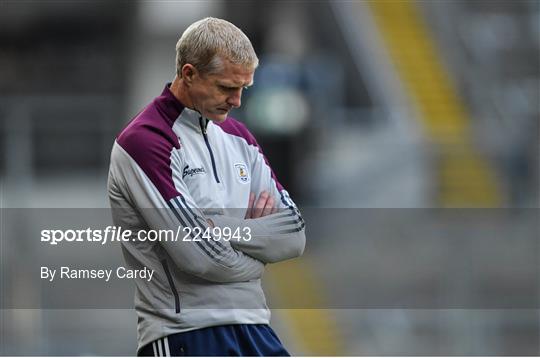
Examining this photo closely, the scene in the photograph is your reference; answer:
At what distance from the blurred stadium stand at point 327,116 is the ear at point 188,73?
3.94m

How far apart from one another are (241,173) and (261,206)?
9cm

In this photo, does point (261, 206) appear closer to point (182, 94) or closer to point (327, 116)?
point (182, 94)

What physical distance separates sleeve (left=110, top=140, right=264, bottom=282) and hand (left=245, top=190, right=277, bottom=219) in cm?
15

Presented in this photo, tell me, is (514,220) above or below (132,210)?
below

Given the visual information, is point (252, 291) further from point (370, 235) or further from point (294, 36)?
point (294, 36)

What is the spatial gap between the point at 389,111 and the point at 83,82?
3.34m

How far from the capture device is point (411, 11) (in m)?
11.4

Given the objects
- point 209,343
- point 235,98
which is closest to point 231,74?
point 235,98

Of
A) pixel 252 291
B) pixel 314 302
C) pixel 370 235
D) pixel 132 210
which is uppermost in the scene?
pixel 132 210

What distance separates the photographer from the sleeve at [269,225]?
2.60 metres

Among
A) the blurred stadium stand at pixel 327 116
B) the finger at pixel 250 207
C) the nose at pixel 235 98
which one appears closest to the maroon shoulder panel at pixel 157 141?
the nose at pixel 235 98

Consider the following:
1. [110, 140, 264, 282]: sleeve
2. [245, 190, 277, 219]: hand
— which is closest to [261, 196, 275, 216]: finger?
[245, 190, 277, 219]: hand

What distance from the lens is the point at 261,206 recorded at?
268 centimetres

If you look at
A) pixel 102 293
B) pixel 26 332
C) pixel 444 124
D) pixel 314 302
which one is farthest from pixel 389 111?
pixel 26 332
